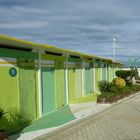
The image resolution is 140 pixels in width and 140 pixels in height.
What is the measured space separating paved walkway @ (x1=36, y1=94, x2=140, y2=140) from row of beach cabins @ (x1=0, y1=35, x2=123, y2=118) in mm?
2013

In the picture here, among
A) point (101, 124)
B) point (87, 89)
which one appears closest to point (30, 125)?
point (101, 124)

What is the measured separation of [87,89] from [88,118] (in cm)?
993

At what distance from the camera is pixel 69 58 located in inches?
711

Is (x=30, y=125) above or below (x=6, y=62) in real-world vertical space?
below

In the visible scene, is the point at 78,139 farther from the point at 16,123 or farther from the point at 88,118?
the point at 88,118

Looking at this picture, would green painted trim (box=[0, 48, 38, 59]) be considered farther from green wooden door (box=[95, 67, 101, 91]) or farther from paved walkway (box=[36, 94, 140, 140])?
green wooden door (box=[95, 67, 101, 91])

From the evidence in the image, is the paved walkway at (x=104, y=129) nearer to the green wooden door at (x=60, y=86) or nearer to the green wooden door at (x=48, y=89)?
the green wooden door at (x=48, y=89)

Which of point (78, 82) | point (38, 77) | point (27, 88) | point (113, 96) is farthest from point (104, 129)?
point (78, 82)

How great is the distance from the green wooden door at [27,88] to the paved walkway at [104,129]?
6.45ft

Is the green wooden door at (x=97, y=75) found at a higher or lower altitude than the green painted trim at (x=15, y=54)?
lower

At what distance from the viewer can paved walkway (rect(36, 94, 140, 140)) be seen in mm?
9328

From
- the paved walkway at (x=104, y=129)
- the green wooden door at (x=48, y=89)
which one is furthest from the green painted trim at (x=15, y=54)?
the paved walkway at (x=104, y=129)

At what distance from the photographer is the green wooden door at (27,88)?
11.2 meters

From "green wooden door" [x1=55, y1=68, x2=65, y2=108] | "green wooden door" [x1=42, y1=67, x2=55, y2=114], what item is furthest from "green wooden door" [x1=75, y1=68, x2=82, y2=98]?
"green wooden door" [x1=42, y1=67, x2=55, y2=114]
